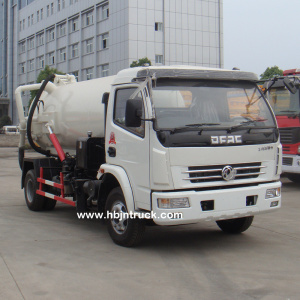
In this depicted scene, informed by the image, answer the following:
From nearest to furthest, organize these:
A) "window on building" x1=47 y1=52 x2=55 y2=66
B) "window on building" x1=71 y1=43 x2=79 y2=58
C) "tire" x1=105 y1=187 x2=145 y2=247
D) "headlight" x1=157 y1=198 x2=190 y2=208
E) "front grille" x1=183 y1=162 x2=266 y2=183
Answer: "headlight" x1=157 y1=198 x2=190 y2=208 → "front grille" x1=183 y1=162 x2=266 y2=183 → "tire" x1=105 y1=187 x2=145 y2=247 → "window on building" x1=71 y1=43 x2=79 y2=58 → "window on building" x1=47 y1=52 x2=55 y2=66

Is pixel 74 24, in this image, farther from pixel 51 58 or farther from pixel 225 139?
pixel 225 139

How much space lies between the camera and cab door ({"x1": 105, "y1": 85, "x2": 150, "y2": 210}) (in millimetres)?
6285

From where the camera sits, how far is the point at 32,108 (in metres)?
10.2

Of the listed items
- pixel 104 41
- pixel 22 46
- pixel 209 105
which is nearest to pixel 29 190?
pixel 209 105

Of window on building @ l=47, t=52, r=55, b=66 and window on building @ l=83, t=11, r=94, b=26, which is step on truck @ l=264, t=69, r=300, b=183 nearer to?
window on building @ l=83, t=11, r=94, b=26

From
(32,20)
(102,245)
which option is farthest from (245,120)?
(32,20)

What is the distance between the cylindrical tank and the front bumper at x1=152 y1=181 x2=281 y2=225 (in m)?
2.22

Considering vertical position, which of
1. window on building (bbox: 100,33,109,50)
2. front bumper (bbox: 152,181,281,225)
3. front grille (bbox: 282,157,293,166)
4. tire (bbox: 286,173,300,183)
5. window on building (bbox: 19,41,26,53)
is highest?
window on building (bbox: 19,41,26,53)

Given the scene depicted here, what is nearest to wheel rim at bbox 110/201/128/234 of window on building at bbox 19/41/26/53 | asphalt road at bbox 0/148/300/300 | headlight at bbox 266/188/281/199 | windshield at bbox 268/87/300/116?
asphalt road at bbox 0/148/300/300

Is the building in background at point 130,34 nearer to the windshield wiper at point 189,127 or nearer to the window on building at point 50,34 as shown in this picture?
the window on building at point 50,34

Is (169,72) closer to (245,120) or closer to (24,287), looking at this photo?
(245,120)

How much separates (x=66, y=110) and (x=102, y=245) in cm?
302

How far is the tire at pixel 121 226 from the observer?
6590mm

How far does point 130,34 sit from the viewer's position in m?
50.5
